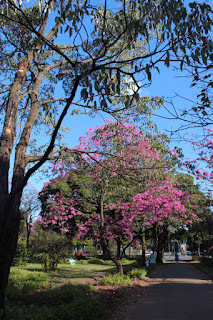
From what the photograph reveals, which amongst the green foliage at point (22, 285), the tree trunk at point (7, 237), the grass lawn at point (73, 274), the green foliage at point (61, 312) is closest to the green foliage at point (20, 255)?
the grass lawn at point (73, 274)

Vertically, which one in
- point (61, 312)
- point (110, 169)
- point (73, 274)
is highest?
point (110, 169)

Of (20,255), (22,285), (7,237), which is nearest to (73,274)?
(20,255)

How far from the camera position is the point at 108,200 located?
14930 millimetres

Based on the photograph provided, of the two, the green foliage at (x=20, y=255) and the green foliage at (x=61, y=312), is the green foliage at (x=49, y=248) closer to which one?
the green foliage at (x=20, y=255)

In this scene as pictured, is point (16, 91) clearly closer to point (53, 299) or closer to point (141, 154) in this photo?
point (53, 299)

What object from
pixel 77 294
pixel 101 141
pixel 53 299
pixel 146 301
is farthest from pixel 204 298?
pixel 101 141

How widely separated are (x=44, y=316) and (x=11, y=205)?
2277 millimetres

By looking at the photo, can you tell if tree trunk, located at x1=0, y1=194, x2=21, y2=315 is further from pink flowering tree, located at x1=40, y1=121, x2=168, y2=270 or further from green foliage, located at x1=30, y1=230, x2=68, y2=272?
green foliage, located at x1=30, y1=230, x2=68, y2=272

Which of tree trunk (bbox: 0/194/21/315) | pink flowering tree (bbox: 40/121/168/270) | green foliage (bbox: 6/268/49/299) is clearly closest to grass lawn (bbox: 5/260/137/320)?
green foliage (bbox: 6/268/49/299)

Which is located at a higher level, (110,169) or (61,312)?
(110,169)

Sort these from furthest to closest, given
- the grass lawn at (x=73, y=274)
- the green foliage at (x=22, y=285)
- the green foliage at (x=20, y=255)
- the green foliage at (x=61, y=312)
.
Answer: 1. the green foliage at (x=20, y=255)
2. the grass lawn at (x=73, y=274)
3. the green foliage at (x=22, y=285)
4. the green foliage at (x=61, y=312)

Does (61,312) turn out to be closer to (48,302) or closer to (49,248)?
(48,302)

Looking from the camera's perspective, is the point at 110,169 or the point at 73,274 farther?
the point at 73,274

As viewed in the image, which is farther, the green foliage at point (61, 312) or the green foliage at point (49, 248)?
the green foliage at point (49, 248)
